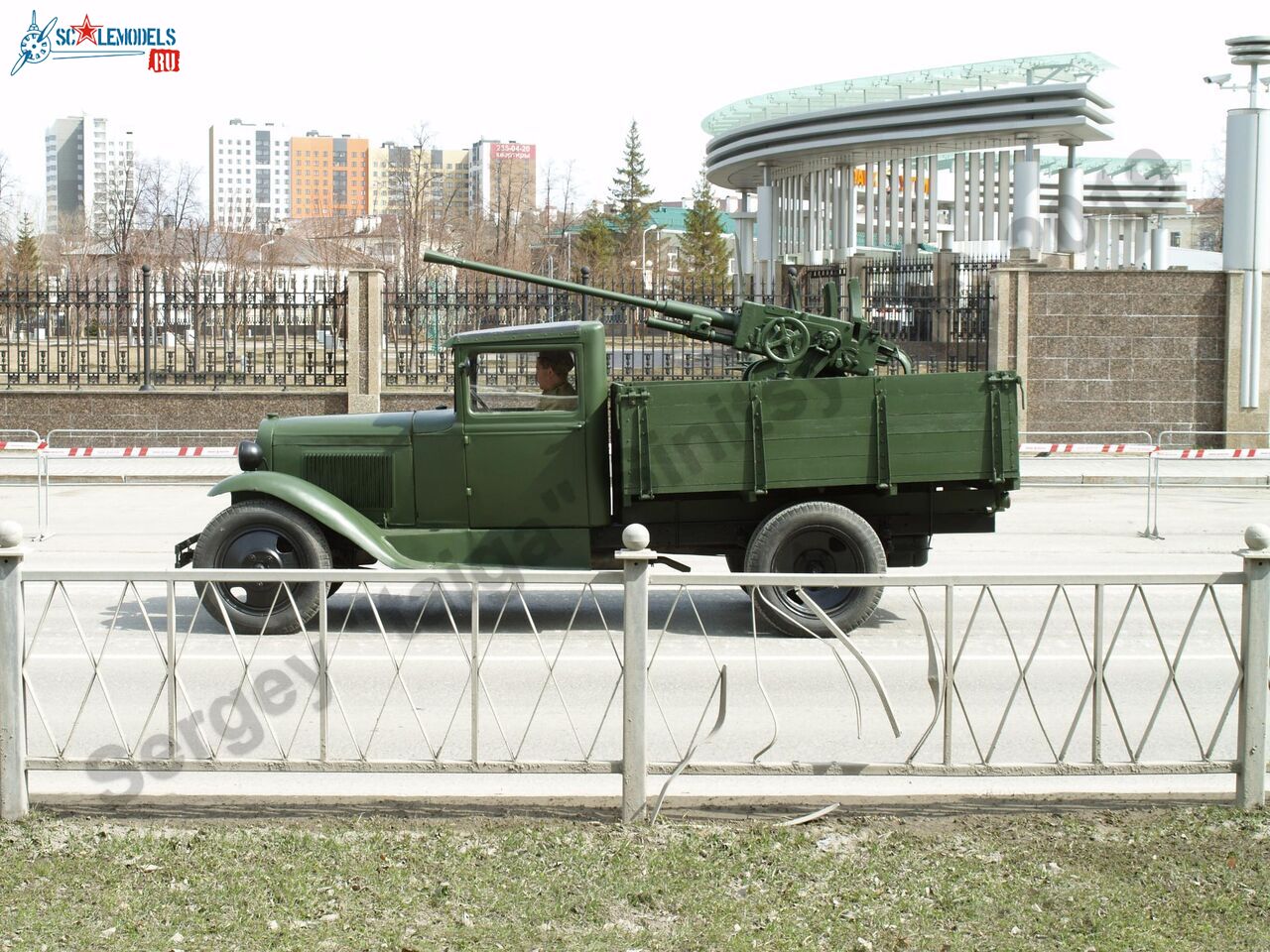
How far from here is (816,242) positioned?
5116 cm

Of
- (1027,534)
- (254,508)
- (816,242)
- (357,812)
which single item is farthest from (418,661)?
(816,242)

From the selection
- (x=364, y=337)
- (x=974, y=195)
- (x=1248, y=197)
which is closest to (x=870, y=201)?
(x=974, y=195)

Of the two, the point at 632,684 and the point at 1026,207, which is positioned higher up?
the point at 1026,207

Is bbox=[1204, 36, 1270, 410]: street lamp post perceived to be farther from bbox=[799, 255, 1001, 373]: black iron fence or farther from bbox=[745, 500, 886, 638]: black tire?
bbox=[745, 500, 886, 638]: black tire

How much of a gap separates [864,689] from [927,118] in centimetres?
3859

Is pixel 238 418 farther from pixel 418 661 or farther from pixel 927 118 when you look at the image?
pixel 927 118

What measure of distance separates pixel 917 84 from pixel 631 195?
50.7 m

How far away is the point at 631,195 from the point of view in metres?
94.9

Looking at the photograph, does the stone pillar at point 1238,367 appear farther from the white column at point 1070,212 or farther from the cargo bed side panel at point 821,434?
the white column at point 1070,212

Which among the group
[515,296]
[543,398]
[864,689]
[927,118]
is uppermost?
[927,118]

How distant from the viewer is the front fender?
32.6 ft

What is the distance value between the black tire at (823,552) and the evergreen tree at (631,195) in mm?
81971

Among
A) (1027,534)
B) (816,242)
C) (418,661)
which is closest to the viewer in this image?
(418,661)

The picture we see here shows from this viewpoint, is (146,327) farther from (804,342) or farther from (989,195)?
(989,195)
